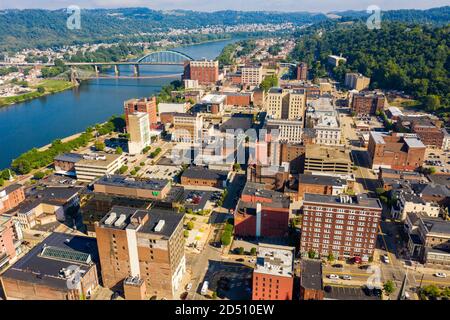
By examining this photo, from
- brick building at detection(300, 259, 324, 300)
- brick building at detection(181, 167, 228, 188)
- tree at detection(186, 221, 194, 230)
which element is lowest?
tree at detection(186, 221, 194, 230)

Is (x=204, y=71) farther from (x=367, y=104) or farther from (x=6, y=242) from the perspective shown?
(x=6, y=242)

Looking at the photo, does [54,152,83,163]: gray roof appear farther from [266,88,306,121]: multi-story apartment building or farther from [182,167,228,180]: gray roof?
[266,88,306,121]: multi-story apartment building

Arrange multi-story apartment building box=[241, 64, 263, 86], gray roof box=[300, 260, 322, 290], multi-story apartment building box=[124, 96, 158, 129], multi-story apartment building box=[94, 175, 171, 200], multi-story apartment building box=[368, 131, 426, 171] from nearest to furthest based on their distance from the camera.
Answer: gray roof box=[300, 260, 322, 290]
multi-story apartment building box=[94, 175, 171, 200]
multi-story apartment building box=[368, 131, 426, 171]
multi-story apartment building box=[124, 96, 158, 129]
multi-story apartment building box=[241, 64, 263, 86]

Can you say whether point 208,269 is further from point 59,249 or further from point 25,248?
point 25,248

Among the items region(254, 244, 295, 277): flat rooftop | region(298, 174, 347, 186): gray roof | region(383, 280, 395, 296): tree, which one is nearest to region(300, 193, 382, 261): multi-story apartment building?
region(383, 280, 395, 296): tree

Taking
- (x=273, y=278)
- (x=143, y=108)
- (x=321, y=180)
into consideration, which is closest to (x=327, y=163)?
(x=321, y=180)

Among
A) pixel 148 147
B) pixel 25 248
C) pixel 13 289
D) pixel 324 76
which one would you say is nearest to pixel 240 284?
pixel 13 289
